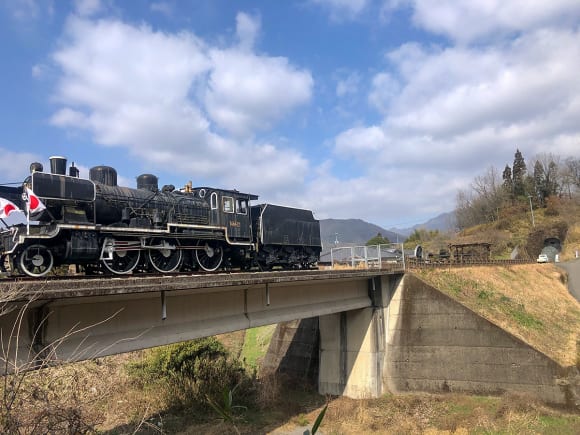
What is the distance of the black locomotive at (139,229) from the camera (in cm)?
1170

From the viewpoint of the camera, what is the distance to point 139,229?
1360 cm

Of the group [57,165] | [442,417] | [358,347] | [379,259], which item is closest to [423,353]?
[358,347]

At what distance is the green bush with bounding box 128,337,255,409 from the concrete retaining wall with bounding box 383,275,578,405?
734cm

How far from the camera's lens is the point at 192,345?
21.8m

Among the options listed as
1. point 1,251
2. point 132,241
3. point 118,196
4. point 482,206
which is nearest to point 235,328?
point 132,241

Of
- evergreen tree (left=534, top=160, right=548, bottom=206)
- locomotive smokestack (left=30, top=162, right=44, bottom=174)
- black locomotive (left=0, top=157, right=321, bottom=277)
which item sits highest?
evergreen tree (left=534, top=160, right=548, bottom=206)

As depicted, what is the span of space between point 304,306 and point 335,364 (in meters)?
5.99

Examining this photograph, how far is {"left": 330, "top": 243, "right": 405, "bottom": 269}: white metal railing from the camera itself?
74.9 feet

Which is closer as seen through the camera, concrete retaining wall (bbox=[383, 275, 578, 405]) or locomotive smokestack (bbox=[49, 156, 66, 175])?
locomotive smokestack (bbox=[49, 156, 66, 175])

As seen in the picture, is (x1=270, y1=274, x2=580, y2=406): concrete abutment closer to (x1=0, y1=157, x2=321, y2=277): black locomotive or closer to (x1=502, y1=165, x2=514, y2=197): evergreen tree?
(x1=0, y1=157, x2=321, y2=277): black locomotive

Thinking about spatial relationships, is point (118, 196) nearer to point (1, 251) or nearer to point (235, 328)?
point (1, 251)

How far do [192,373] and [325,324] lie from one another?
273 inches

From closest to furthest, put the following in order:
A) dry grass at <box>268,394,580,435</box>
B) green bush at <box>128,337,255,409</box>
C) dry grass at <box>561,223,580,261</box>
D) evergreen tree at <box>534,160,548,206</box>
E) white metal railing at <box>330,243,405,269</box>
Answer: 1. dry grass at <box>268,394,580,435</box>
2. green bush at <box>128,337,255,409</box>
3. white metal railing at <box>330,243,405,269</box>
4. dry grass at <box>561,223,580,261</box>
5. evergreen tree at <box>534,160,548,206</box>

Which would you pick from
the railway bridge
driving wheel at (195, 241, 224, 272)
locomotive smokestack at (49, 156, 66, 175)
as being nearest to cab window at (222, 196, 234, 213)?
driving wheel at (195, 241, 224, 272)
